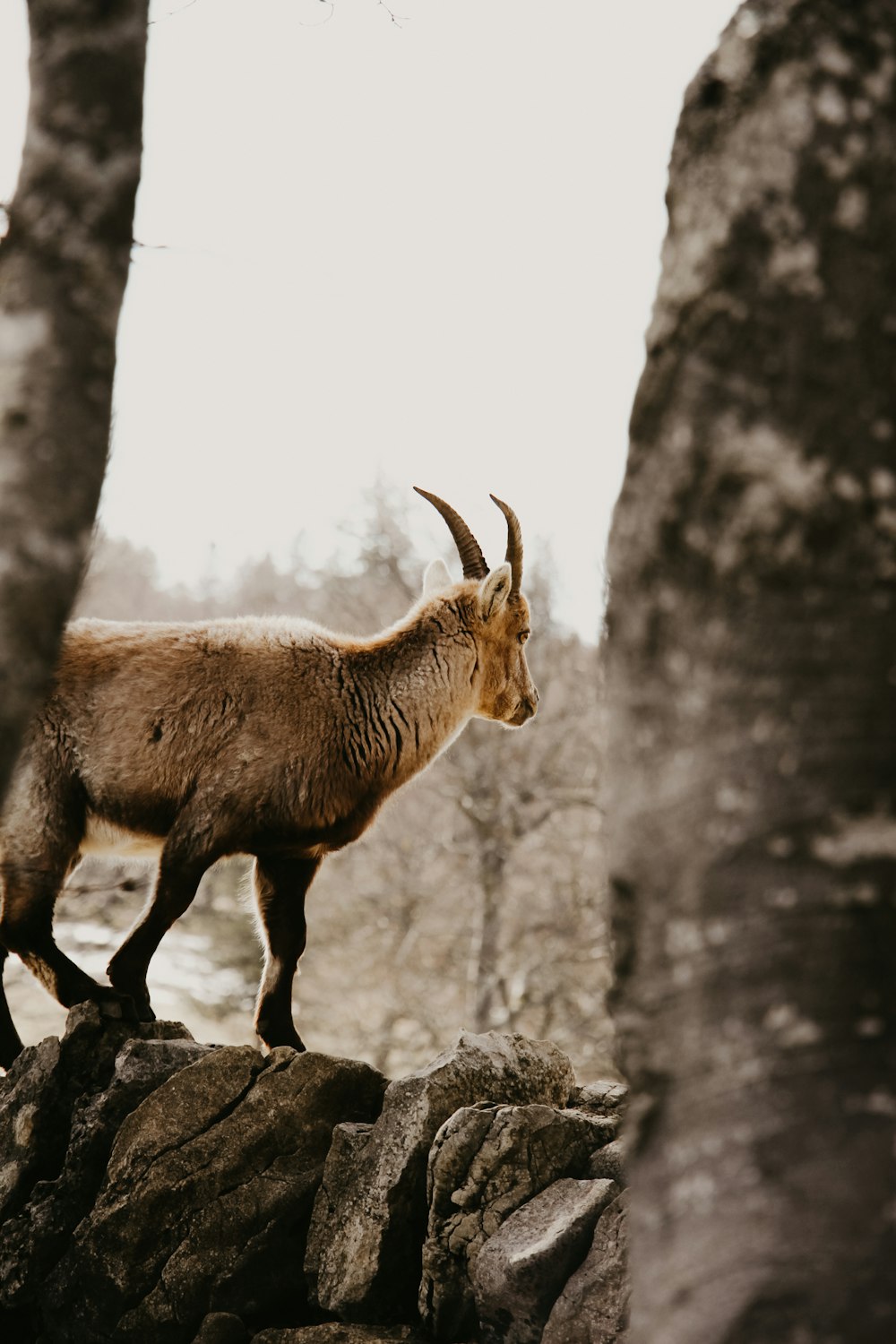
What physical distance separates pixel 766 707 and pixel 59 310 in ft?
4.48

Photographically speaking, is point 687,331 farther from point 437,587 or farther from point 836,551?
point 437,587

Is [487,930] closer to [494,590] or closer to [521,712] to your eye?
[521,712]

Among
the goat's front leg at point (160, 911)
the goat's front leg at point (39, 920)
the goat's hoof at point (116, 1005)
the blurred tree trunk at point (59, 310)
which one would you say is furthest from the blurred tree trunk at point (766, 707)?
the goat's front leg at point (39, 920)

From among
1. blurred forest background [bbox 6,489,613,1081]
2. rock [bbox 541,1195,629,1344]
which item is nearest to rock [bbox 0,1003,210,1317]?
rock [bbox 541,1195,629,1344]

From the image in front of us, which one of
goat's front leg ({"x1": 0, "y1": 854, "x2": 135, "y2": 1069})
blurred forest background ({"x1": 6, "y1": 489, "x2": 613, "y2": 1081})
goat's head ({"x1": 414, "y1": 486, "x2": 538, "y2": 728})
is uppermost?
goat's head ({"x1": 414, "y1": 486, "x2": 538, "y2": 728})

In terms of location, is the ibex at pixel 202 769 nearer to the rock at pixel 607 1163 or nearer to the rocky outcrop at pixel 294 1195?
the rocky outcrop at pixel 294 1195

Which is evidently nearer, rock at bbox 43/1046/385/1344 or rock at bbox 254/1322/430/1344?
rock at bbox 254/1322/430/1344

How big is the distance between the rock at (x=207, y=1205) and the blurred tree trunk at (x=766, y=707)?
3103 millimetres

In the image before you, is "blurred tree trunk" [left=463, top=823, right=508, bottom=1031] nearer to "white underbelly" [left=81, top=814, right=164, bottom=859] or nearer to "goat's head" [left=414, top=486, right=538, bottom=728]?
"goat's head" [left=414, top=486, right=538, bottom=728]

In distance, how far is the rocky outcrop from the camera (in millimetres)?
4102

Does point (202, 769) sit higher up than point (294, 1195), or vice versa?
point (202, 769)

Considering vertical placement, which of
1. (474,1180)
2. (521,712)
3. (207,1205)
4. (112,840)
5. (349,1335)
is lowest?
(349,1335)

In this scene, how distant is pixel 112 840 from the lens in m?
6.14

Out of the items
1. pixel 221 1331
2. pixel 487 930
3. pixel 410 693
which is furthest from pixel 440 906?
pixel 221 1331
